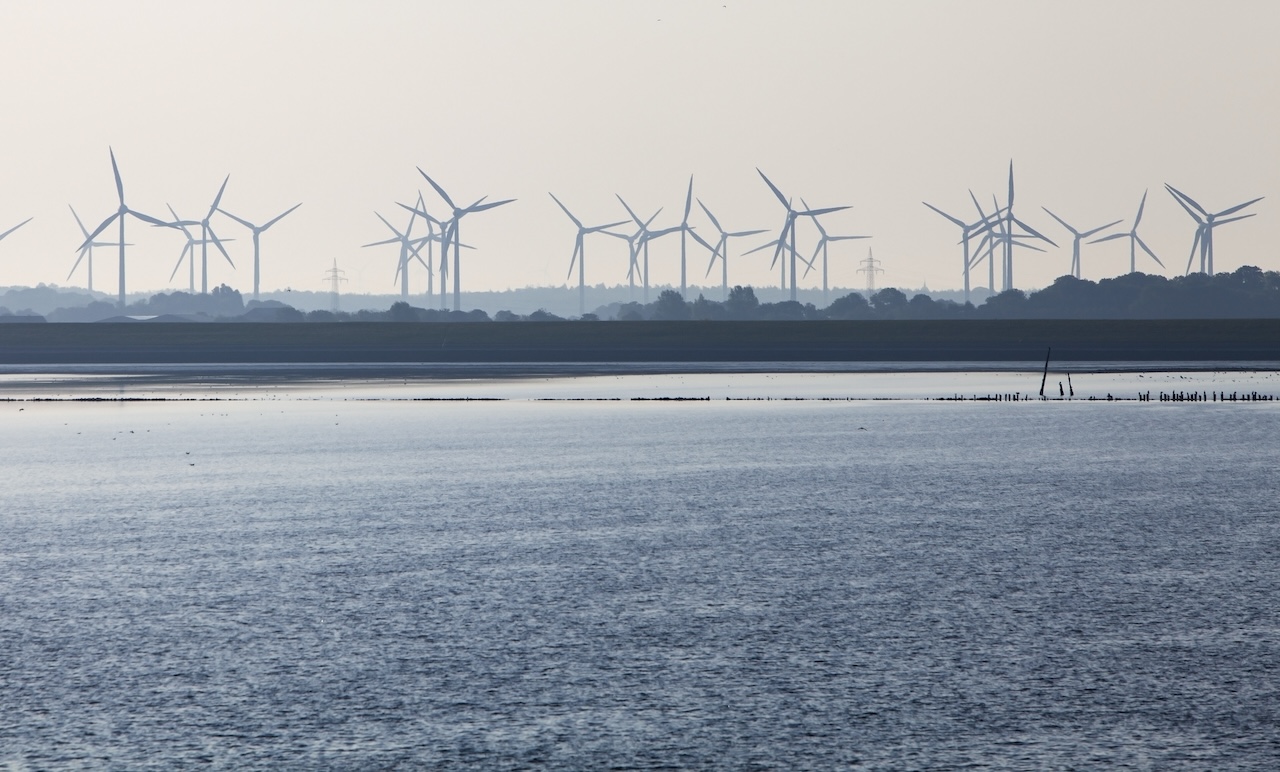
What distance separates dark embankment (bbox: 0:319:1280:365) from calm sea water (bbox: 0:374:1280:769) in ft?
253

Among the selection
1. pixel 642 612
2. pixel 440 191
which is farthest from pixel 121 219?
pixel 642 612

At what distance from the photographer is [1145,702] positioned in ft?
30.9

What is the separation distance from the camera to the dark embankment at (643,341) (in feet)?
349

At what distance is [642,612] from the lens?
12.4 metres

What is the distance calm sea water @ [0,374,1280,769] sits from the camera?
28.6ft

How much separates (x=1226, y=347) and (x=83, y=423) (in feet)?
317

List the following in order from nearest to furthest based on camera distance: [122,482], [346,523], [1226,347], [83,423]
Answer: [346,523] → [122,482] → [83,423] → [1226,347]

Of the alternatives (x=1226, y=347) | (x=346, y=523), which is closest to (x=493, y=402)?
(x=346, y=523)

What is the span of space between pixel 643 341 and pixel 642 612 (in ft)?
386

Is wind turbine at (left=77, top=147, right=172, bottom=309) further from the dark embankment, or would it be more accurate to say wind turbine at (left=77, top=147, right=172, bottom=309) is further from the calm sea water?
the calm sea water

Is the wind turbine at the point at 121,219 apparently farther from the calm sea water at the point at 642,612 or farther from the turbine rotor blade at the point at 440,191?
the calm sea water at the point at 642,612

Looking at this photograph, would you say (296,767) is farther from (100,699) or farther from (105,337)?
(105,337)

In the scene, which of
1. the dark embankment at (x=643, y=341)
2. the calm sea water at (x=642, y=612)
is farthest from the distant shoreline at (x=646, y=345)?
the calm sea water at (x=642, y=612)

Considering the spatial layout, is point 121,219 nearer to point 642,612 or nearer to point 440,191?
point 440,191
